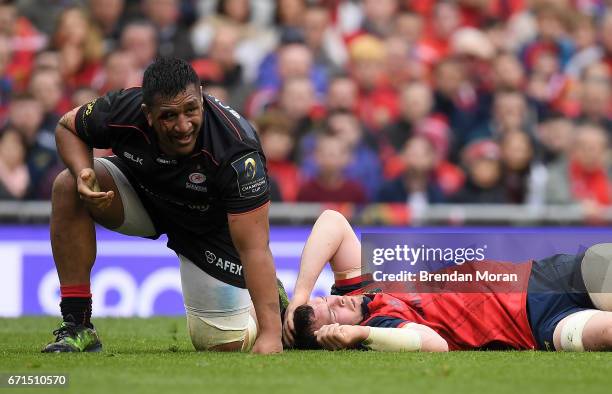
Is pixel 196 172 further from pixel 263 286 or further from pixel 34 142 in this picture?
pixel 34 142

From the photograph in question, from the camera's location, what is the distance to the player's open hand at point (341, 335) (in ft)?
23.8

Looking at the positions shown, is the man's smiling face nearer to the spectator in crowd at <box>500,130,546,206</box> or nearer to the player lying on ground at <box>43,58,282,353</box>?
the player lying on ground at <box>43,58,282,353</box>

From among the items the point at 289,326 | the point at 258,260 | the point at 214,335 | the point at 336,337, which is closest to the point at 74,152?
the point at 258,260

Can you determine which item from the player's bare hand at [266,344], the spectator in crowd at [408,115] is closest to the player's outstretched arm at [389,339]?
the player's bare hand at [266,344]

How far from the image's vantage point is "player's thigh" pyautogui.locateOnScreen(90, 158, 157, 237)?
24.6ft

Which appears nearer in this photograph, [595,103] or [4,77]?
[4,77]

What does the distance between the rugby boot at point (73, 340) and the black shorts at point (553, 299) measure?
263 centimetres

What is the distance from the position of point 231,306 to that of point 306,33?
7.70 meters

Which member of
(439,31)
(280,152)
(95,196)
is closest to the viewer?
(95,196)

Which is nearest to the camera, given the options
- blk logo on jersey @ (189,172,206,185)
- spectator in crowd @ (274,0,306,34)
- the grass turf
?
the grass turf

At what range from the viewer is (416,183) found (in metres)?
13.3

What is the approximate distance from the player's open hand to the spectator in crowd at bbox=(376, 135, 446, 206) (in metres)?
5.88

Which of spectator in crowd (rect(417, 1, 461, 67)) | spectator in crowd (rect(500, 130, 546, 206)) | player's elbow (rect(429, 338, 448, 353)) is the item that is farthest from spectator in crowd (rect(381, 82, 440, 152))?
player's elbow (rect(429, 338, 448, 353))

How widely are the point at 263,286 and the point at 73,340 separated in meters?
1.23
